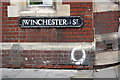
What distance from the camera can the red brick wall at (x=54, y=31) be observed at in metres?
7.29

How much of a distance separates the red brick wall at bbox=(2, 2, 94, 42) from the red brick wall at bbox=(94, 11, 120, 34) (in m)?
0.36

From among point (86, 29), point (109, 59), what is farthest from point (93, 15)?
point (109, 59)

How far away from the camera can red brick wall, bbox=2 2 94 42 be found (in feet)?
23.9

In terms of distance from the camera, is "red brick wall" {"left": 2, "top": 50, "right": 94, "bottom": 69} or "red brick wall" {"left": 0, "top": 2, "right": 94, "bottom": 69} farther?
"red brick wall" {"left": 2, "top": 50, "right": 94, "bottom": 69}

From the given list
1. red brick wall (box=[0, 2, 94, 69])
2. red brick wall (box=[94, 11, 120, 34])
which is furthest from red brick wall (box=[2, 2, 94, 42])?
red brick wall (box=[94, 11, 120, 34])

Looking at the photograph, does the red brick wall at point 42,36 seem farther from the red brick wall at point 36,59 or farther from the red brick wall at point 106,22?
the red brick wall at point 106,22

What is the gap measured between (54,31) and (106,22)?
160cm

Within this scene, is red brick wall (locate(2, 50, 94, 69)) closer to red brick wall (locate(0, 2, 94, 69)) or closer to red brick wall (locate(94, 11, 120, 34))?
red brick wall (locate(0, 2, 94, 69))

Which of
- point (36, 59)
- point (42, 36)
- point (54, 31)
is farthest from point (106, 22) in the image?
point (36, 59)

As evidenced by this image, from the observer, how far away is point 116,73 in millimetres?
7203

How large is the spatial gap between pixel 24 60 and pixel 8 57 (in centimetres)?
50

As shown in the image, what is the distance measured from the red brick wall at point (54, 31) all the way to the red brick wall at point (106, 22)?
0.36m

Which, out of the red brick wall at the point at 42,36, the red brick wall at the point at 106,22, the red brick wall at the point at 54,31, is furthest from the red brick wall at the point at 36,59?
the red brick wall at the point at 106,22

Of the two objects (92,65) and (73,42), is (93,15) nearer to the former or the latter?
(73,42)
